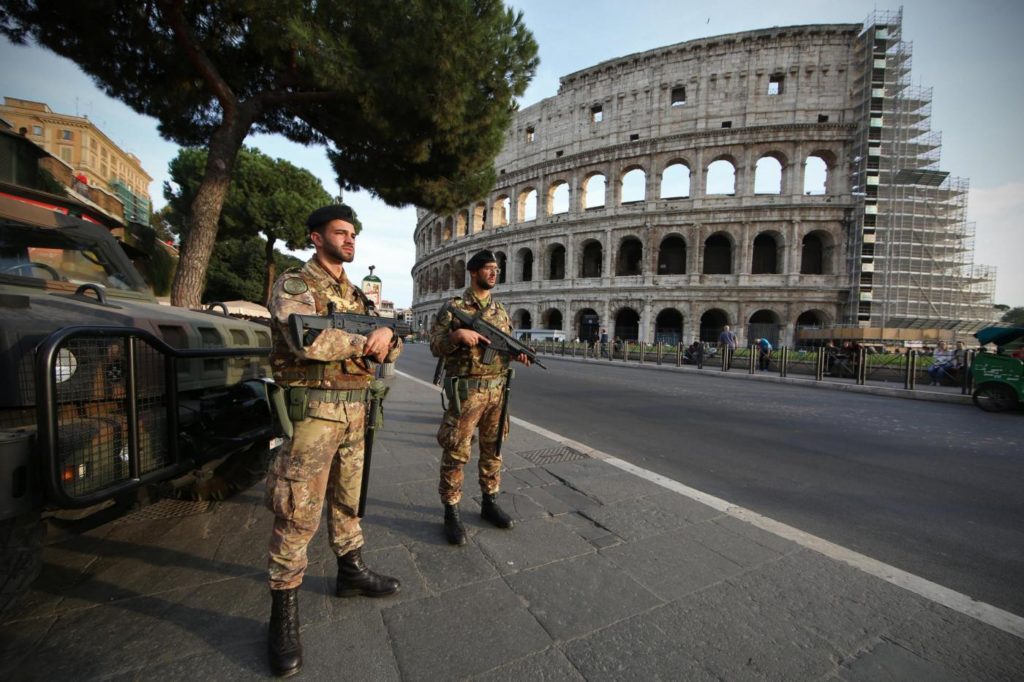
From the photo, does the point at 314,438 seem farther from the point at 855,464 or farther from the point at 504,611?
the point at 855,464

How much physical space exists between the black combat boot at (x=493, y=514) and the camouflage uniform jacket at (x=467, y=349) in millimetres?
837

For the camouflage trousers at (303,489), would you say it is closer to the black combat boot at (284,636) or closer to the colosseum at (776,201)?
the black combat boot at (284,636)

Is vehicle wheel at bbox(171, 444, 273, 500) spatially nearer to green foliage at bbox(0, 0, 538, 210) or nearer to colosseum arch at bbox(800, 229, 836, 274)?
green foliage at bbox(0, 0, 538, 210)

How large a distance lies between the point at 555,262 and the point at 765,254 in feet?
53.9

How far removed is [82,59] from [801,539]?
11.5 meters

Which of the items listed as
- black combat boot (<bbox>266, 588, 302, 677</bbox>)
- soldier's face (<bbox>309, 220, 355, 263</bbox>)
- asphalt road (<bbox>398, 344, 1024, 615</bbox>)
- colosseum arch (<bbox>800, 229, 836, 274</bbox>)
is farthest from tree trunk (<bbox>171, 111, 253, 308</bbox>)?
colosseum arch (<bbox>800, 229, 836, 274</bbox>)

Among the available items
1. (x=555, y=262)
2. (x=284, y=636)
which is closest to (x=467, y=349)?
(x=284, y=636)

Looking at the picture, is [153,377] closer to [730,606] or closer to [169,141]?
[730,606]

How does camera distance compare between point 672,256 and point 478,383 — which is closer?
point 478,383

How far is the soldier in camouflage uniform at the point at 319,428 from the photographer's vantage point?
1695 mm

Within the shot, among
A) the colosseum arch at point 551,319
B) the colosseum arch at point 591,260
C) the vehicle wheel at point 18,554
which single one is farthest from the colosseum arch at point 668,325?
the vehicle wheel at point 18,554

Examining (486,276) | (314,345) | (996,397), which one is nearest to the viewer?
(314,345)

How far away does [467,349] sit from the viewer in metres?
2.83

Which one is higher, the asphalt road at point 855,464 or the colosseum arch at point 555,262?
the colosseum arch at point 555,262
